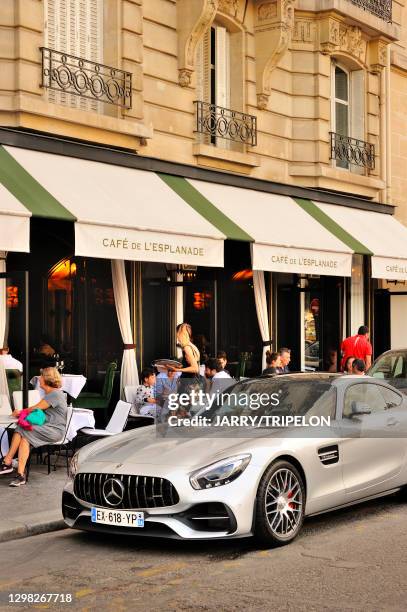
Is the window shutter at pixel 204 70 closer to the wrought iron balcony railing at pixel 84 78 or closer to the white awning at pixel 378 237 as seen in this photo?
the wrought iron balcony railing at pixel 84 78

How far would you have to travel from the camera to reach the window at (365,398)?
29.4 ft

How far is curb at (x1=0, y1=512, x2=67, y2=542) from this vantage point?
27.3 feet

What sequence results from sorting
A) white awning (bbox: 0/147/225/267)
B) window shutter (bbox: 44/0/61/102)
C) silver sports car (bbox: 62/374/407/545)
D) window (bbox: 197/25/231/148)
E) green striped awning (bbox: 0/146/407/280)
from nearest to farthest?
silver sports car (bbox: 62/374/407/545) < green striped awning (bbox: 0/146/407/280) < white awning (bbox: 0/147/225/267) < window shutter (bbox: 44/0/61/102) < window (bbox: 197/25/231/148)

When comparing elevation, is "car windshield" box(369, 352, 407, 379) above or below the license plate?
above

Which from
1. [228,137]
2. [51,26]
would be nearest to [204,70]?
[228,137]

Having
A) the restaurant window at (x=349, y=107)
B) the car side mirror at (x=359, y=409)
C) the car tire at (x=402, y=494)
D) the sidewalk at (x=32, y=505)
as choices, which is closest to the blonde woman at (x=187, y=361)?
the sidewalk at (x=32, y=505)

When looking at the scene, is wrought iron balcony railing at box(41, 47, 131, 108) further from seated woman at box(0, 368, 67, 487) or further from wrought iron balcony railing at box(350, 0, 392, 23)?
wrought iron balcony railing at box(350, 0, 392, 23)

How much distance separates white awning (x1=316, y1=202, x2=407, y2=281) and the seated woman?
9.30 metres

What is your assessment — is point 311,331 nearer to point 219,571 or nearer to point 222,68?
point 222,68

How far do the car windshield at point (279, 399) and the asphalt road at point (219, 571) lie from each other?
1042 millimetres

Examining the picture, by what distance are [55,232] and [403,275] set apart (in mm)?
7632

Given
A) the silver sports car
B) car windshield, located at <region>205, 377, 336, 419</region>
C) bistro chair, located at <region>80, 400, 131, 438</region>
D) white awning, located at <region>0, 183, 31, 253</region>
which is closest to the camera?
the silver sports car

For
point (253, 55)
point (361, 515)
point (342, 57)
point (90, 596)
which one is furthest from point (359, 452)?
point (342, 57)

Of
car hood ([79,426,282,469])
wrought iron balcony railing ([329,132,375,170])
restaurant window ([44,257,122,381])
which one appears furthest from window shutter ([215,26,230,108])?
car hood ([79,426,282,469])
